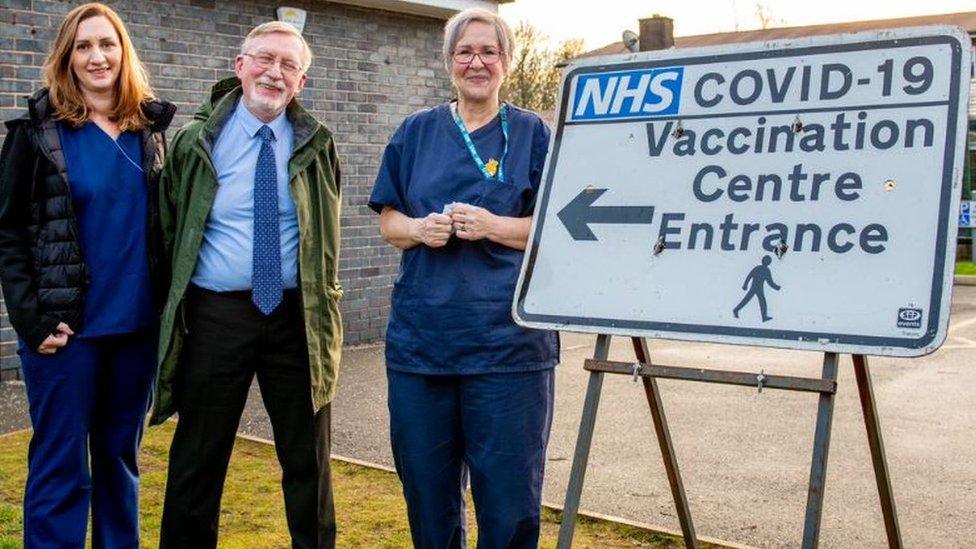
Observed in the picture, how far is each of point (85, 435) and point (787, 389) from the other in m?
2.29

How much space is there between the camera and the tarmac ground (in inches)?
200

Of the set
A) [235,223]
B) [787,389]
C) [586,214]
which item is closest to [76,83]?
[235,223]

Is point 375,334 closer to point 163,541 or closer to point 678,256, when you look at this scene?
point 163,541

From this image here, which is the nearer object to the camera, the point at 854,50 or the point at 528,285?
the point at 854,50

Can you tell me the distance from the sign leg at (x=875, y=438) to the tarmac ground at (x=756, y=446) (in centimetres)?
150

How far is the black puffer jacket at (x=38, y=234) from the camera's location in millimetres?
3543

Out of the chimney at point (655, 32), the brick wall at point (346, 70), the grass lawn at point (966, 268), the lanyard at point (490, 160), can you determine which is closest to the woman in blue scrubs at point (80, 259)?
the lanyard at point (490, 160)

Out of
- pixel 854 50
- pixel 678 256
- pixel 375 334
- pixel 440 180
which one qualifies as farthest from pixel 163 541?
pixel 375 334

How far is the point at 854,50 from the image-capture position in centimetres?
306

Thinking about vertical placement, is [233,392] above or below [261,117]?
below

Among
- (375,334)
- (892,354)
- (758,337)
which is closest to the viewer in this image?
(892,354)

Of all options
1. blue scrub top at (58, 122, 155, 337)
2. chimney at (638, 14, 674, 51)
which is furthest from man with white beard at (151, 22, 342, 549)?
chimney at (638, 14, 674, 51)

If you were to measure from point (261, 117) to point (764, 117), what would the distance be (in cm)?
166

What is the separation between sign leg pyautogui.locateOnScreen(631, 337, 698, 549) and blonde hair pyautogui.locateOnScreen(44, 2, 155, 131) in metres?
1.86
